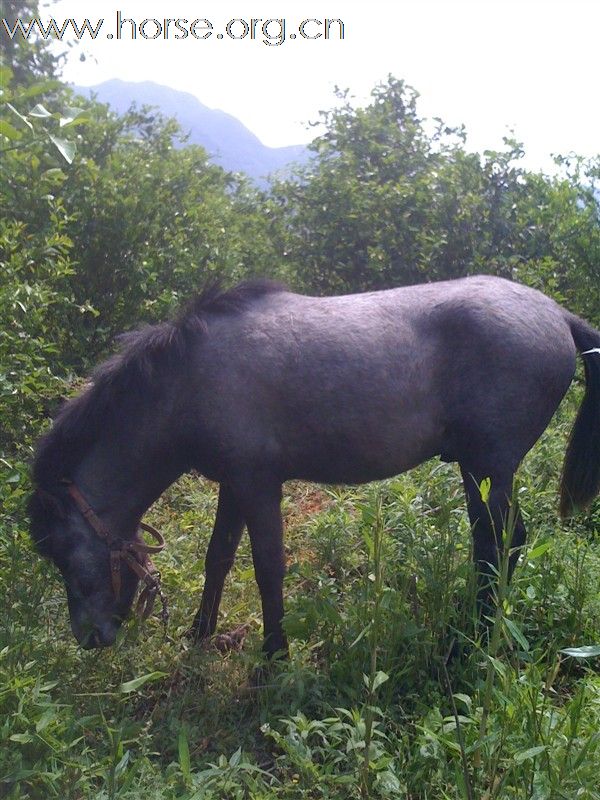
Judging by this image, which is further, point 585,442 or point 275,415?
point 585,442

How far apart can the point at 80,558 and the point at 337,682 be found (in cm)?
120

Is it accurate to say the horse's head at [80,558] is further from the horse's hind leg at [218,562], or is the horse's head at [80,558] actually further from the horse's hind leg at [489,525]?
the horse's hind leg at [489,525]

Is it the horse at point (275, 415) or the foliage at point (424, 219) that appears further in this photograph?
the foliage at point (424, 219)

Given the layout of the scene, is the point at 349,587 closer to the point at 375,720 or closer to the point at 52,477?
the point at 375,720

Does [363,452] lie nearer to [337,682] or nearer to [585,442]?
[337,682]

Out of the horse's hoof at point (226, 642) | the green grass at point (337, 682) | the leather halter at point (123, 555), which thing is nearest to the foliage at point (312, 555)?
the green grass at point (337, 682)

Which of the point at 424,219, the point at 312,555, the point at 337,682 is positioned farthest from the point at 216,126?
the point at 337,682

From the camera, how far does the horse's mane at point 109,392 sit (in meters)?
3.23

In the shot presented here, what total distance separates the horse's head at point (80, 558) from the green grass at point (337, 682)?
0.46 ft

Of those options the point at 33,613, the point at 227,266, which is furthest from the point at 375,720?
the point at 227,266

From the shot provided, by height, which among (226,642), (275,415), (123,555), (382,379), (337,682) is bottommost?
(226,642)

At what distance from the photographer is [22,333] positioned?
396 cm

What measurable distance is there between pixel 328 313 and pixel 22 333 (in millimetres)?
1696

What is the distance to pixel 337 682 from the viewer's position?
3.06 meters
